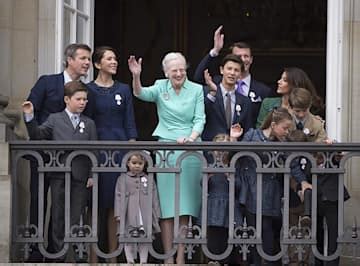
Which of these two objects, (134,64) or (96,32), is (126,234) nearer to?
(134,64)

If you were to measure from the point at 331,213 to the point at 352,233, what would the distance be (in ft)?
0.77

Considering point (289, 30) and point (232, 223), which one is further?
point (289, 30)

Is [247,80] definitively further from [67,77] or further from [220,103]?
[67,77]

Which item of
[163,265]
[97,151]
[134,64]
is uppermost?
[134,64]

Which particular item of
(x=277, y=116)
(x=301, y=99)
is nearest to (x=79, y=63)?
(x=277, y=116)

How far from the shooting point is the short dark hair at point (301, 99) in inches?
428

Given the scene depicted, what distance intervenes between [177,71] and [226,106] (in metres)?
Answer: 0.50

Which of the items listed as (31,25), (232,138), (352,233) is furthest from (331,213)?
(31,25)

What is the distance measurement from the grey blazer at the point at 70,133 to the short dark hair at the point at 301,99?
1600 mm

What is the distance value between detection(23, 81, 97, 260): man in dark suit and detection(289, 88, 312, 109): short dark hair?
159cm

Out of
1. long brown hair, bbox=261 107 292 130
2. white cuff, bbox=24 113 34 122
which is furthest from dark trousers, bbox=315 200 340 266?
white cuff, bbox=24 113 34 122

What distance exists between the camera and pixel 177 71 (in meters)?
11.0

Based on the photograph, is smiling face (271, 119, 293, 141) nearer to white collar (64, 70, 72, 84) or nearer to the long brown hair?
the long brown hair

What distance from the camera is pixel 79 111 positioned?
10773 millimetres
